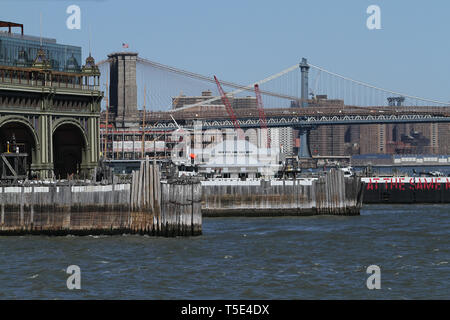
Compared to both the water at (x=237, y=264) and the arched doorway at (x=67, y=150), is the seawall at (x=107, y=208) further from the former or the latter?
the arched doorway at (x=67, y=150)

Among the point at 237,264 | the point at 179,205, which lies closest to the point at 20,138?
the point at 179,205

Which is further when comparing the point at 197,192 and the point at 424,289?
the point at 197,192

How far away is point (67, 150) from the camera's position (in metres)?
97.2

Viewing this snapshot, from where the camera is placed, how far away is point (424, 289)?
144 ft

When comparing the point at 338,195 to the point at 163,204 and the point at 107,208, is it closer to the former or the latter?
the point at 163,204

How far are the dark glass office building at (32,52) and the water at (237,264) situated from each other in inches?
1286

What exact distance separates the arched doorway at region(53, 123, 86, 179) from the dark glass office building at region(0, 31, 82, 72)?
6976mm

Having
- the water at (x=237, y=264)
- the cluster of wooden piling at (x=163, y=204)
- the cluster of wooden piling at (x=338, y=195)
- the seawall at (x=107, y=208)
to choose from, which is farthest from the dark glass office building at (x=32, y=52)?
the cluster of wooden piling at (x=163, y=204)

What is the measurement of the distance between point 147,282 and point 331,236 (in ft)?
75.4

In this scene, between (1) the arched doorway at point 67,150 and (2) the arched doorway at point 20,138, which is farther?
(1) the arched doorway at point 67,150

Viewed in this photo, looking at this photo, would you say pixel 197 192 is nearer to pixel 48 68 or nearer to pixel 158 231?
pixel 158 231

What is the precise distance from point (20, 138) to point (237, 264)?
47366mm

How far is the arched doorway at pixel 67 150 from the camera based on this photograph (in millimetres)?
96438
